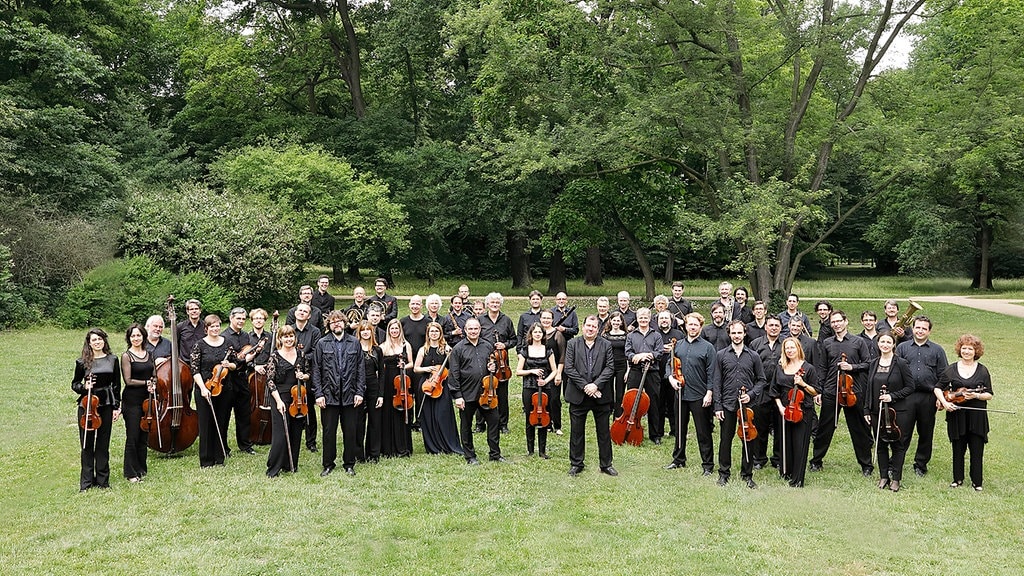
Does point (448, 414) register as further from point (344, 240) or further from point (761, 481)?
point (344, 240)

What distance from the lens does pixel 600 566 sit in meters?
6.12

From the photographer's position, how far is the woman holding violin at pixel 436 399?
362 inches

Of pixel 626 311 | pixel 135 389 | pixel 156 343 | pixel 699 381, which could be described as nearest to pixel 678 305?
pixel 626 311

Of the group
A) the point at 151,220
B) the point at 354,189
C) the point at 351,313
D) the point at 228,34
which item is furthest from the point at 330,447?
the point at 228,34

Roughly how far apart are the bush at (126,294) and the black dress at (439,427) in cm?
1276

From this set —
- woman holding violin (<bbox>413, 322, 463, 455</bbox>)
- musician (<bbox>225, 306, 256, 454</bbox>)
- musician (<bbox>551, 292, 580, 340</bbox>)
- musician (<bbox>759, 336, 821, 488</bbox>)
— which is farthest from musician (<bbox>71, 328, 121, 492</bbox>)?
musician (<bbox>759, 336, 821, 488</bbox>)

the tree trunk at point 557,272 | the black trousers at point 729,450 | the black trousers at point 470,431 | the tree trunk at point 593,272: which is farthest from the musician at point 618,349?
the tree trunk at point 593,272

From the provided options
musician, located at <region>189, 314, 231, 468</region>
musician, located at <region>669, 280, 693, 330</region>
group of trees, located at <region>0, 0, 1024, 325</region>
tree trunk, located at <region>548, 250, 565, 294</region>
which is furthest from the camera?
tree trunk, located at <region>548, 250, 565, 294</region>

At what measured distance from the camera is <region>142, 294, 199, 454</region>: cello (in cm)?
849

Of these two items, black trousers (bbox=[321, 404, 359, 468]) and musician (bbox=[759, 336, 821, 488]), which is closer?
musician (bbox=[759, 336, 821, 488])

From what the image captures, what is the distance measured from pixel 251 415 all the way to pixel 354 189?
56.5 ft

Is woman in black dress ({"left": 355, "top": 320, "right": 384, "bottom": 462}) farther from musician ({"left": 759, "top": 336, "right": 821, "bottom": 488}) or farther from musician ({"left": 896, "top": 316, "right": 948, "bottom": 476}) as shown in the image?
musician ({"left": 896, "top": 316, "right": 948, "bottom": 476})

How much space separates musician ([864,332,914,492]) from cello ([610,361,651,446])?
2494 mm

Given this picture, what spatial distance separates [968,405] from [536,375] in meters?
→ 4.56
